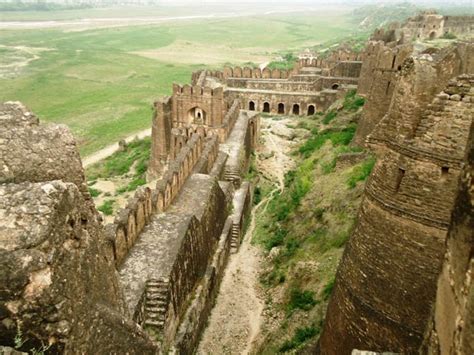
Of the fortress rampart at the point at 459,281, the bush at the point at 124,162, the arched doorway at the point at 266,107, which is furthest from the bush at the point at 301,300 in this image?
the arched doorway at the point at 266,107

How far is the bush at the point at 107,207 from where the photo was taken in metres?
23.5

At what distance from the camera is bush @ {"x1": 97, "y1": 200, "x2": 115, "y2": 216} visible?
23.5m

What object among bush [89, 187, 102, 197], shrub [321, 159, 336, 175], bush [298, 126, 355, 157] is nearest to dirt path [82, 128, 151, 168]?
bush [89, 187, 102, 197]

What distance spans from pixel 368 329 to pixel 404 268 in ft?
4.20

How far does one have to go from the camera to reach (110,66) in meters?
76.9

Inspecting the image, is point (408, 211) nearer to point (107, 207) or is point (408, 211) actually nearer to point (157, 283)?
point (157, 283)

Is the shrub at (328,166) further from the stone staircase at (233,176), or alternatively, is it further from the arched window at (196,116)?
the arched window at (196,116)

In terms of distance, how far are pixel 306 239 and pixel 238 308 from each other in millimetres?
3450

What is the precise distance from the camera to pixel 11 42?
315ft

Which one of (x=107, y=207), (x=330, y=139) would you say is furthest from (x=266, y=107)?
(x=107, y=207)

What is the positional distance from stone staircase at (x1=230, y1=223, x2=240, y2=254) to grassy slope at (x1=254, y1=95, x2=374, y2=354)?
995 millimetres

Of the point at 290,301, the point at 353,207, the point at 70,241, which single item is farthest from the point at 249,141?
the point at 70,241

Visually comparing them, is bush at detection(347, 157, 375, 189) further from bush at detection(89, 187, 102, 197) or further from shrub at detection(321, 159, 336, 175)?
bush at detection(89, 187, 102, 197)

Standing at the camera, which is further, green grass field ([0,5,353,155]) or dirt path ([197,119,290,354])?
green grass field ([0,5,353,155])
